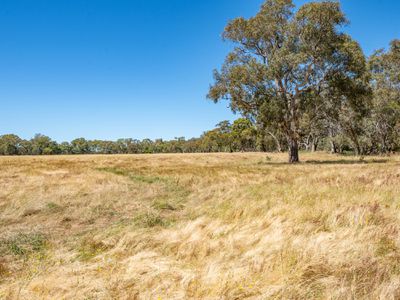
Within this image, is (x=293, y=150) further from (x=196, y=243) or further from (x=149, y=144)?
(x=149, y=144)

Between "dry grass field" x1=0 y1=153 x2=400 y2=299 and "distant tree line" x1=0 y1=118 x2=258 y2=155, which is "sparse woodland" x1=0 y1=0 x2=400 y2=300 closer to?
"dry grass field" x1=0 y1=153 x2=400 y2=299

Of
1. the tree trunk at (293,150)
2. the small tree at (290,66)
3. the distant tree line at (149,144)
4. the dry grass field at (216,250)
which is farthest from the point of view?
the distant tree line at (149,144)

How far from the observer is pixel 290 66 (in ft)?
70.3

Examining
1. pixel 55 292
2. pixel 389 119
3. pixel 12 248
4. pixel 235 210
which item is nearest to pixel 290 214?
pixel 235 210

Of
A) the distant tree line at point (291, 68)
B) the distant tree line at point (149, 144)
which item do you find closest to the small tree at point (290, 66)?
the distant tree line at point (291, 68)

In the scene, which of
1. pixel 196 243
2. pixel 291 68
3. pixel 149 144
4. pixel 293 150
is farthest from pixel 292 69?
pixel 149 144

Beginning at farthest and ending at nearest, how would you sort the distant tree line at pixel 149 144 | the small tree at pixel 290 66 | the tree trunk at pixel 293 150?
the distant tree line at pixel 149 144 < the tree trunk at pixel 293 150 < the small tree at pixel 290 66

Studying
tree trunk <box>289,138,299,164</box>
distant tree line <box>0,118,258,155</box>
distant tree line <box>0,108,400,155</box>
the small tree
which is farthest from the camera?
distant tree line <box>0,118,258,155</box>

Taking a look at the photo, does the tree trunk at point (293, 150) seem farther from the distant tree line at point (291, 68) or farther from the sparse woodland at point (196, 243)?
the sparse woodland at point (196, 243)

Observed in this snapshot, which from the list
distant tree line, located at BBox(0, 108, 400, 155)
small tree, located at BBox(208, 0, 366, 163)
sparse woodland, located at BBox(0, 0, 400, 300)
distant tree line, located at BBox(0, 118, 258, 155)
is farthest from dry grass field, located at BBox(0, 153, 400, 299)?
distant tree line, located at BBox(0, 118, 258, 155)

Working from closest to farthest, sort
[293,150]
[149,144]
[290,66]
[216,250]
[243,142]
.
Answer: [216,250], [290,66], [293,150], [243,142], [149,144]

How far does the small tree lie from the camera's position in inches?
846

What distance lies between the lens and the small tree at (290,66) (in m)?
21.5

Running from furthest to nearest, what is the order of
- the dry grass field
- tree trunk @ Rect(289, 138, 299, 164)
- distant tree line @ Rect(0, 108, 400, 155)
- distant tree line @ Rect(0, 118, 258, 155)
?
distant tree line @ Rect(0, 118, 258, 155)
distant tree line @ Rect(0, 108, 400, 155)
tree trunk @ Rect(289, 138, 299, 164)
the dry grass field
